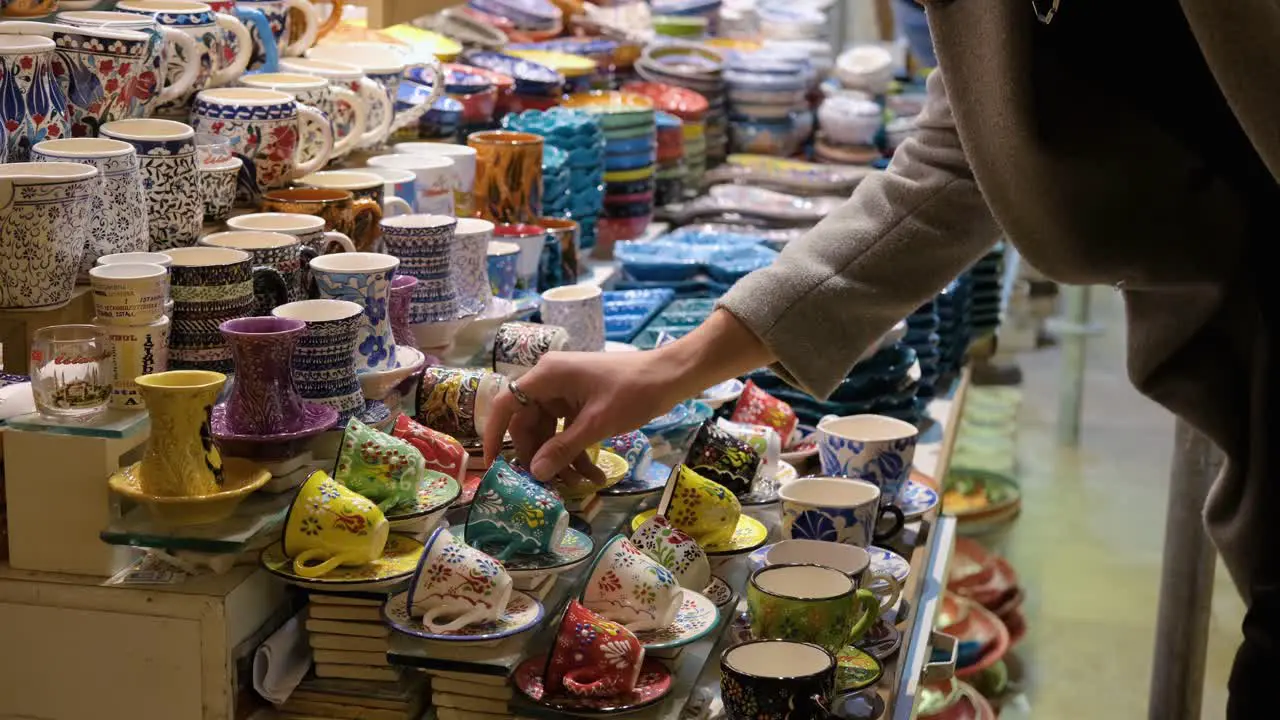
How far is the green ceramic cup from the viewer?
4.74 ft

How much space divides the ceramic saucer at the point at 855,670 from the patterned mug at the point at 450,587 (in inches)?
13.7

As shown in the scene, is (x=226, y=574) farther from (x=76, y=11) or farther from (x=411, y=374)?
(x=76, y=11)

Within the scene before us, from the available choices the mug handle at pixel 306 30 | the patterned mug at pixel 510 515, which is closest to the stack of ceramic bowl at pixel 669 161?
the mug handle at pixel 306 30

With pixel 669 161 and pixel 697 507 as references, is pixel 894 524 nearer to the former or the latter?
pixel 697 507

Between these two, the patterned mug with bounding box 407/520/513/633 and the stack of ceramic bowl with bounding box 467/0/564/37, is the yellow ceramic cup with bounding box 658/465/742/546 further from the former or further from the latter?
the stack of ceramic bowl with bounding box 467/0/564/37

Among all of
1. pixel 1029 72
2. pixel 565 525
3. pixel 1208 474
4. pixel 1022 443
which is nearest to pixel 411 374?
pixel 565 525

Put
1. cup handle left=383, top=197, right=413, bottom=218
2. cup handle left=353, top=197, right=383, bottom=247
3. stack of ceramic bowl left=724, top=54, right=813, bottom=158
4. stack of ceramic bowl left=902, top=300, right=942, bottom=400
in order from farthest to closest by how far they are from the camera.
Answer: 1. stack of ceramic bowl left=724, top=54, right=813, bottom=158
2. stack of ceramic bowl left=902, top=300, right=942, bottom=400
3. cup handle left=383, top=197, right=413, bottom=218
4. cup handle left=353, top=197, right=383, bottom=247

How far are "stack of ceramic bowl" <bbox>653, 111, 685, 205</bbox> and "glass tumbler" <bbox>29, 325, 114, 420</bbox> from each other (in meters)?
2.02

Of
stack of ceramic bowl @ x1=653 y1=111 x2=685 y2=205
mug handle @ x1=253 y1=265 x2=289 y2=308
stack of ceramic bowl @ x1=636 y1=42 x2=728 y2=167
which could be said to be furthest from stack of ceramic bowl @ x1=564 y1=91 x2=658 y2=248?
mug handle @ x1=253 y1=265 x2=289 y2=308

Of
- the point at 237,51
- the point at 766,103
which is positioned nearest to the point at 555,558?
the point at 237,51

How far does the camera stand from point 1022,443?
4438 millimetres

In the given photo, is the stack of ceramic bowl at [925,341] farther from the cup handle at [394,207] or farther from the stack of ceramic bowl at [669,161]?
the cup handle at [394,207]

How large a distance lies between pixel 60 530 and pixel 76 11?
0.66 meters

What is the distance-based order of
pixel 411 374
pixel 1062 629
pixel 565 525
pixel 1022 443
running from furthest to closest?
pixel 1022 443, pixel 1062 629, pixel 411 374, pixel 565 525
